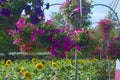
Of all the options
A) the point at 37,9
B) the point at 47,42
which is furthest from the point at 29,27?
the point at 37,9

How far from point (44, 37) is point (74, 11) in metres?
2.43

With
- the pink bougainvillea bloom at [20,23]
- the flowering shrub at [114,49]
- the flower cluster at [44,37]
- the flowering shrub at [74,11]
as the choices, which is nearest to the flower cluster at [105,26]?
the flowering shrub at [74,11]

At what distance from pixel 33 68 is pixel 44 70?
258mm

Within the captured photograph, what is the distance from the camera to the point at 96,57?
1761cm

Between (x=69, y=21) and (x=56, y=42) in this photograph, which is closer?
(x=56, y=42)

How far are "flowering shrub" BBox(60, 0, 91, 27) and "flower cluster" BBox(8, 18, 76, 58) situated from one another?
2.05m

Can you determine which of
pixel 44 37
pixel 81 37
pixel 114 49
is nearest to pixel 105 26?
pixel 114 49

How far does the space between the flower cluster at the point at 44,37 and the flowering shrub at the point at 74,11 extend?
2050 millimetres

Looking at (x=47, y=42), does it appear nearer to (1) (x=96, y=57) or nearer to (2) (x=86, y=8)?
(2) (x=86, y=8)

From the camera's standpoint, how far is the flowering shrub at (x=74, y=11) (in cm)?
872

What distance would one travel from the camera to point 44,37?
6414 mm

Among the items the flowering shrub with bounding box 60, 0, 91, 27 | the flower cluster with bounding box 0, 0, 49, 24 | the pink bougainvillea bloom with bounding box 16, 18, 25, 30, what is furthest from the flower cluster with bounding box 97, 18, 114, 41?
the flower cluster with bounding box 0, 0, 49, 24

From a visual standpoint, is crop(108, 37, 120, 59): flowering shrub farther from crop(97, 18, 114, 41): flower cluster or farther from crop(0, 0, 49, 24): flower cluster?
crop(0, 0, 49, 24): flower cluster

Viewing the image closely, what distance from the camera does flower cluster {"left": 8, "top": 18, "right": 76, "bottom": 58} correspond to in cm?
637
